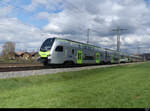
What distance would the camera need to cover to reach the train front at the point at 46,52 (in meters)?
16.4

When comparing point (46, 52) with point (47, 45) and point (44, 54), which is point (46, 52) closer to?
point (44, 54)

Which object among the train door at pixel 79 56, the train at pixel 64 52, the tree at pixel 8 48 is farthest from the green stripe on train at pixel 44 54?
the tree at pixel 8 48

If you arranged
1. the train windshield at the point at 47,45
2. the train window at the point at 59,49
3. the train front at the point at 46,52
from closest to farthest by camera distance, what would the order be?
the train front at the point at 46,52, the train windshield at the point at 47,45, the train window at the point at 59,49

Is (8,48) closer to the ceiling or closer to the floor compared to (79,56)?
closer to the ceiling

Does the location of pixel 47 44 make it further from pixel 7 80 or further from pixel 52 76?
pixel 7 80

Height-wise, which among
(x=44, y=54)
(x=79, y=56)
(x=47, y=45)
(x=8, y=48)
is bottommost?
(x=79, y=56)

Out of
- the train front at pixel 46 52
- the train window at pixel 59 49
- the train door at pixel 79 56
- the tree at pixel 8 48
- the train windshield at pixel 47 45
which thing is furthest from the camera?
the tree at pixel 8 48

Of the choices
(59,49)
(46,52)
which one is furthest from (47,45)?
(59,49)

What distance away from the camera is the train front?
53.8ft

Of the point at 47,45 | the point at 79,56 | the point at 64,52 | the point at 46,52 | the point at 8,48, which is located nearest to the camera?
the point at 46,52

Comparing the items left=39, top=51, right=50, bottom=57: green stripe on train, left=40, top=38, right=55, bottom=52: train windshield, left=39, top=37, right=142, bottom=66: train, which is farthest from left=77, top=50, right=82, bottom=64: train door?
left=39, top=51, right=50, bottom=57: green stripe on train

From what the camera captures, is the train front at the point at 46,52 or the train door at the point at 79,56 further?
the train door at the point at 79,56

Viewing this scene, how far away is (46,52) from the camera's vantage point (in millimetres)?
16594

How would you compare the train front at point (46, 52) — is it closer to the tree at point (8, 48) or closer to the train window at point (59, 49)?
the train window at point (59, 49)
